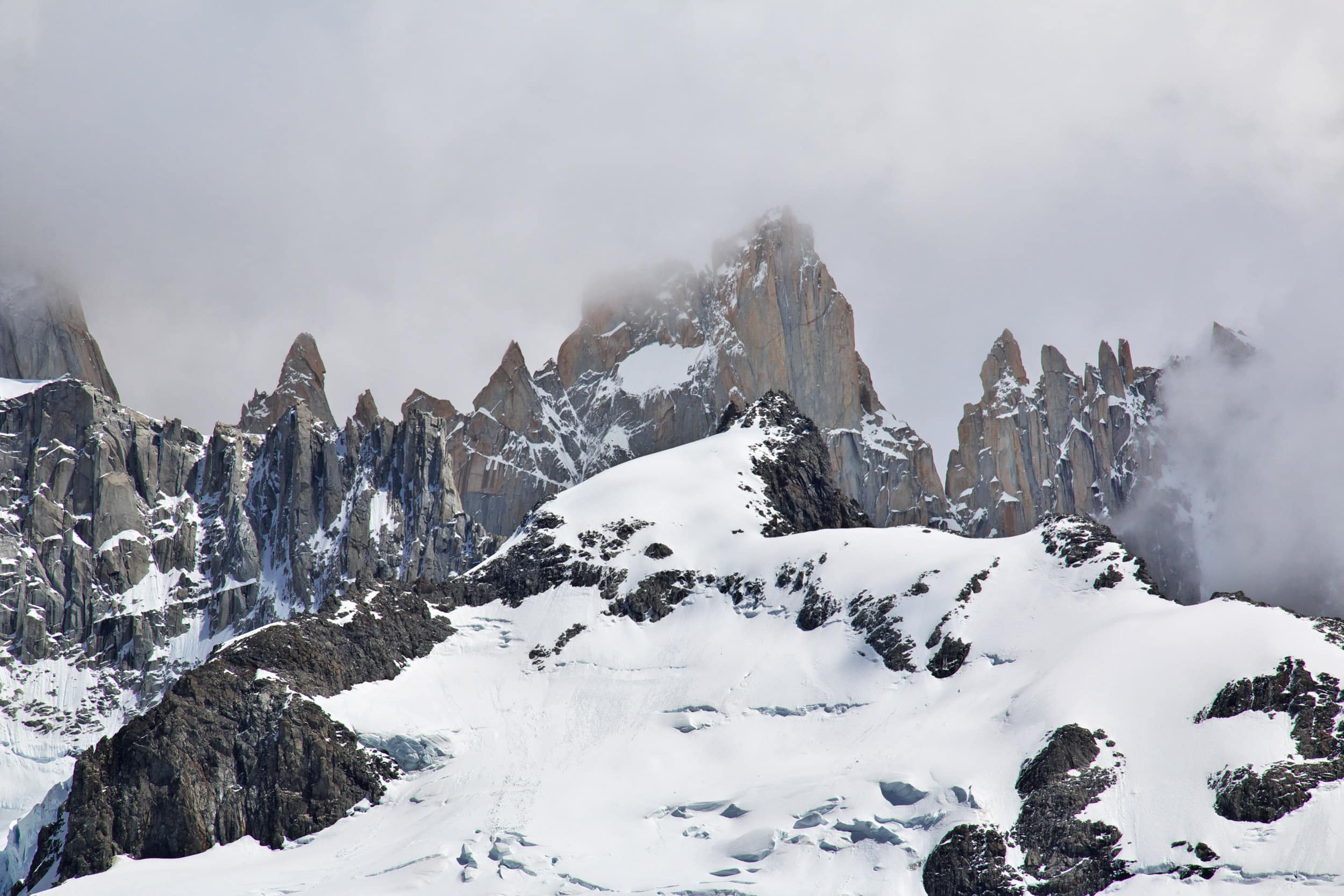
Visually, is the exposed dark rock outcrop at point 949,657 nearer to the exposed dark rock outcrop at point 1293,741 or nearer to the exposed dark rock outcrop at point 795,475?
the exposed dark rock outcrop at point 1293,741

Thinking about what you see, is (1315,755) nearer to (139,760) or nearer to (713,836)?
(713,836)

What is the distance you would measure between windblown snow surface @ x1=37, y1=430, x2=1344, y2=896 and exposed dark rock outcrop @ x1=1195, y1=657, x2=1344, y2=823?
0.90 m

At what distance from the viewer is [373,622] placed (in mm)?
129875

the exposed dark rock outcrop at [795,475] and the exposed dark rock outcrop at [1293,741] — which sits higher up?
the exposed dark rock outcrop at [795,475]

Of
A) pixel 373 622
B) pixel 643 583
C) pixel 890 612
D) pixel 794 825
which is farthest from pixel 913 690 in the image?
pixel 373 622

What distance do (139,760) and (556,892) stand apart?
115 feet

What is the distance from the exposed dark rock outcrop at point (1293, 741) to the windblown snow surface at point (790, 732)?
2.96ft

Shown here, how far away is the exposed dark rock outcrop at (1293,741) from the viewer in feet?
303

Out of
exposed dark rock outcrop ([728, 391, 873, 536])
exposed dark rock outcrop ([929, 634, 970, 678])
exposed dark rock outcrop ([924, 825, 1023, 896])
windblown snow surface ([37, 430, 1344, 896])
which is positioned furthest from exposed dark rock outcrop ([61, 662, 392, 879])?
exposed dark rock outcrop ([728, 391, 873, 536])

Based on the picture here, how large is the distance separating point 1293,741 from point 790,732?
128 ft

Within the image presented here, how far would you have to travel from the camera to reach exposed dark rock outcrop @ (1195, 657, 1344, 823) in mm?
92250

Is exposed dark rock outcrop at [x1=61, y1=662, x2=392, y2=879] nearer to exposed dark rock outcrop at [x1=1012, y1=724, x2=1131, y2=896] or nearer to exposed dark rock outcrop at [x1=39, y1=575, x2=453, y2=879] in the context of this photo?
exposed dark rock outcrop at [x1=39, y1=575, x2=453, y2=879]

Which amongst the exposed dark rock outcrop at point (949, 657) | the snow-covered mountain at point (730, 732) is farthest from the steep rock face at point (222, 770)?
the exposed dark rock outcrop at point (949, 657)

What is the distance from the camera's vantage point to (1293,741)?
96.2 m
